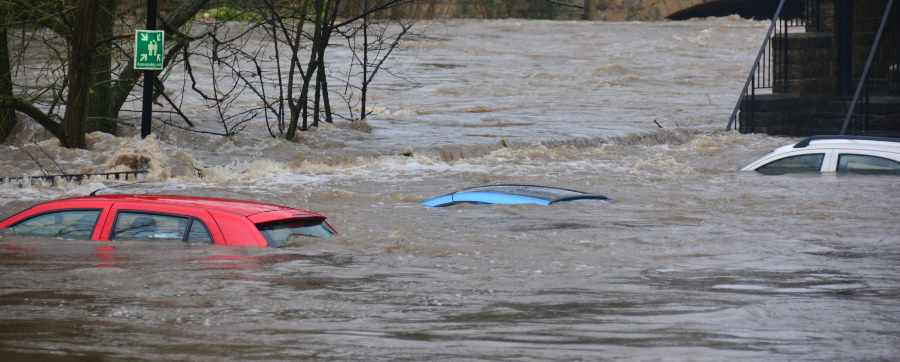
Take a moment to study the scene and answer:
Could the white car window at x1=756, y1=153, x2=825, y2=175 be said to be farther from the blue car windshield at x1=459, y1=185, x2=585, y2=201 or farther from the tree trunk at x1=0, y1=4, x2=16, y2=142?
the tree trunk at x1=0, y1=4, x2=16, y2=142

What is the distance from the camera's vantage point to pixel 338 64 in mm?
46562

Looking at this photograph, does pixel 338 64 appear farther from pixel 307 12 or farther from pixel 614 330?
pixel 614 330

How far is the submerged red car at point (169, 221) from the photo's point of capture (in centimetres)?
1022

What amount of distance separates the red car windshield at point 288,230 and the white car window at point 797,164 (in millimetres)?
7657

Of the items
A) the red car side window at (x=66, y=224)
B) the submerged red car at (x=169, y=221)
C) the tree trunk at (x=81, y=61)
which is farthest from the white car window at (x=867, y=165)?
the tree trunk at (x=81, y=61)

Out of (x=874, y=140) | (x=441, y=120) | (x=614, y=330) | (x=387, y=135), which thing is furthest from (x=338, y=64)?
(x=614, y=330)

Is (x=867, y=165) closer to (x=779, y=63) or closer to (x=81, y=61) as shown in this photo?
(x=81, y=61)

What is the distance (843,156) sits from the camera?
16812mm

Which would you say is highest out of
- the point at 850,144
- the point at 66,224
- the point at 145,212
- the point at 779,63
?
the point at 779,63

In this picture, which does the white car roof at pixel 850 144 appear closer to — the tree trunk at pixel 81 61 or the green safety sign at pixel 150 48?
the green safety sign at pixel 150 48

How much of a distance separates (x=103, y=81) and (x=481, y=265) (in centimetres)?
1204

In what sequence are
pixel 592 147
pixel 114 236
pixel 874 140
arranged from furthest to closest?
1. pixel 592 147
2. pixel 874 140
3. pixel 114 236

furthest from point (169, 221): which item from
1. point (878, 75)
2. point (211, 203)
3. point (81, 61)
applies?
point (878, 75)

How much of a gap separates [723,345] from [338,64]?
39.2 metres
